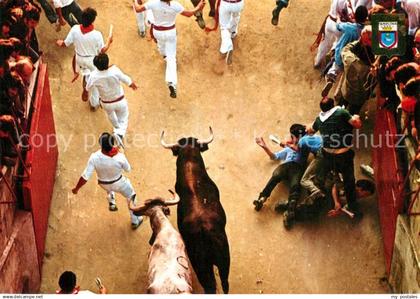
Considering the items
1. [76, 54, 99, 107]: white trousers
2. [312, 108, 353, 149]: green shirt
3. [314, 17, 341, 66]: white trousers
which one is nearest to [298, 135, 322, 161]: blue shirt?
[312, 108, 353, 149]: green shirt

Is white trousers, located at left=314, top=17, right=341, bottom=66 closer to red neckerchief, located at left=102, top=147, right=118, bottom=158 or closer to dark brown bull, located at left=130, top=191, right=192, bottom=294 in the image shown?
dark brown bull, located at left=130, top=191, right=192, bottom=294

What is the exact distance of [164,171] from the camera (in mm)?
15562

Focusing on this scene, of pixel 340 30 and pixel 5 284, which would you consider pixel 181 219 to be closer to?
pixel 5 284

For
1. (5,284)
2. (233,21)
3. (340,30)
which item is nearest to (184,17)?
(233,21)

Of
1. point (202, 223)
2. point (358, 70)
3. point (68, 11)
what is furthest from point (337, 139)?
point (68, 11)

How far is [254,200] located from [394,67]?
7.95 ft

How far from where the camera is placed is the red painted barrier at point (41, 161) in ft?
46.4

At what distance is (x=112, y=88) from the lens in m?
15.1

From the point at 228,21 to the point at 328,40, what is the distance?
4.46 ft

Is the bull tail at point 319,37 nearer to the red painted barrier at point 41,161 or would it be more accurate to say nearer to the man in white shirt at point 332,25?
the man in white shirt at point 332,25

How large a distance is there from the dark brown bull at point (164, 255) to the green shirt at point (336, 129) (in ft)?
6.07

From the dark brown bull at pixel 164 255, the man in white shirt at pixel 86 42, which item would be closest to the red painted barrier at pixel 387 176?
the dark brown bull at pixel 164 255

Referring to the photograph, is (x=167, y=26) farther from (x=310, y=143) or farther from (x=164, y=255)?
(x=164, y=255)

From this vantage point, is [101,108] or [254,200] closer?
[254,200]
